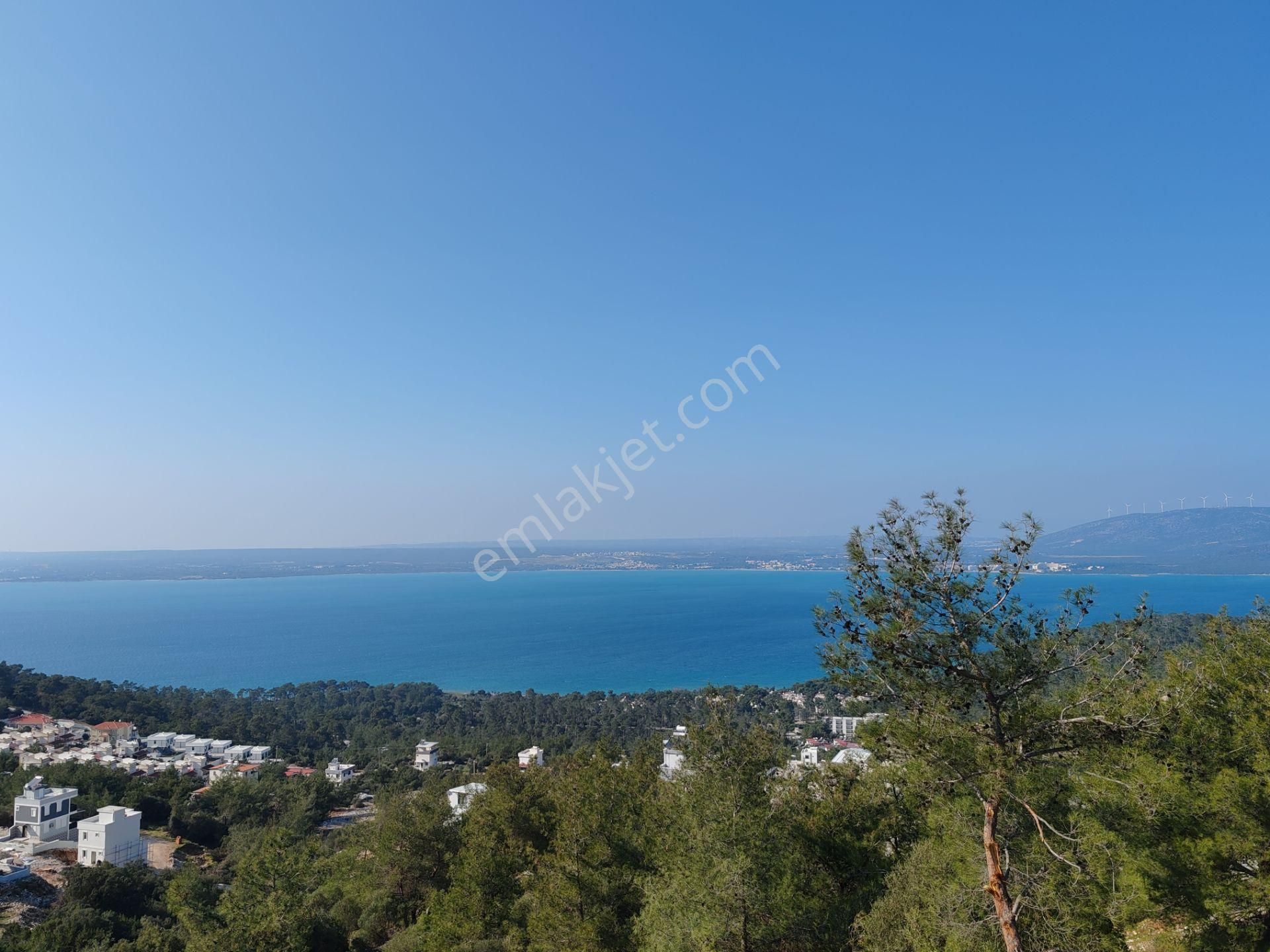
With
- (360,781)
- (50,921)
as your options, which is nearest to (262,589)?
(360,781)

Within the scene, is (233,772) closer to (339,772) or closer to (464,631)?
(339,772)

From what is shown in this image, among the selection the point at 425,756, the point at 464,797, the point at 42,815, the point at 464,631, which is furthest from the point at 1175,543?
the point at 42,815

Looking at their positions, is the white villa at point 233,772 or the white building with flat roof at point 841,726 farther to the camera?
the white building with flat roof at point 841,726

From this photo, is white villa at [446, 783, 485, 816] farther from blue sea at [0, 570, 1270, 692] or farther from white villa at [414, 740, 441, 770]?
blue sea at [0, 570, 1270, 692]

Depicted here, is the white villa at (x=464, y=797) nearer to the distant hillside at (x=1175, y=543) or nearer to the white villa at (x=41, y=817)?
the white villa at (x=41, y=817)

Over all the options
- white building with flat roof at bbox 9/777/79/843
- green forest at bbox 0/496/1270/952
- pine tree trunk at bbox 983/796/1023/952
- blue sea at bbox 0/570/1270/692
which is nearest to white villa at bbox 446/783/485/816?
green forest at bbox 0/496/1270/952

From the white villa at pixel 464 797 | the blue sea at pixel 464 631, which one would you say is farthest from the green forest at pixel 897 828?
the blue sea at pixel 464 631

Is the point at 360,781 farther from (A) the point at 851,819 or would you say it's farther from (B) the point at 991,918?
(B) the point at 991,918
